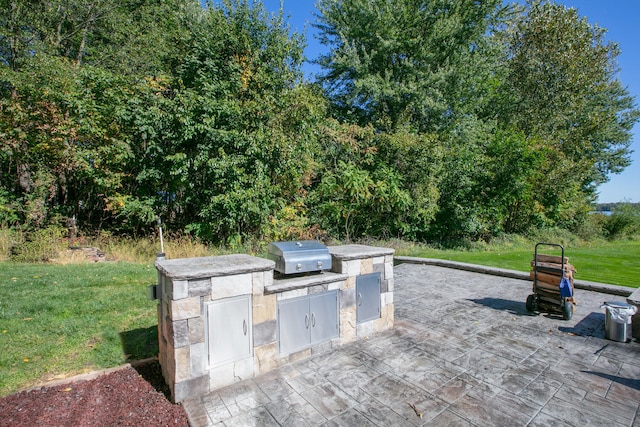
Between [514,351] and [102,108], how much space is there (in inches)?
415

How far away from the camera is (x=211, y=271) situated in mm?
2807

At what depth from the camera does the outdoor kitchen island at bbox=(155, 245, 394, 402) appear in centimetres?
274

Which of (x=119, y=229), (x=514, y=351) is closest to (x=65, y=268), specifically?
(x=119, y=229)

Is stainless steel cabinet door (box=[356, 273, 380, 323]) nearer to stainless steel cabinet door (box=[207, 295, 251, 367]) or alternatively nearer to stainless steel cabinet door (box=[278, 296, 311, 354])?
stainless steel cabinet door (box=[278, 296, 311, 354])

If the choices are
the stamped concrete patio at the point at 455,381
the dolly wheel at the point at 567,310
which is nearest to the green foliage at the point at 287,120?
the stamped concrete patio at the point at 455,381

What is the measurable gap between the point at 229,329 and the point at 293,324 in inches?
28.0

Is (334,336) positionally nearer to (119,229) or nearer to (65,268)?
(65,268)

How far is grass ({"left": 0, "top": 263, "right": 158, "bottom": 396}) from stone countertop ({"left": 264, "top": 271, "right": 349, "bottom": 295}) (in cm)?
159

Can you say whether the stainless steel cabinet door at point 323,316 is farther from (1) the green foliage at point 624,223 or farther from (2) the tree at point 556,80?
(1) the green foliage at point 624,223

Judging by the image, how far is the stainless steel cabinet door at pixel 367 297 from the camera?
156 inches

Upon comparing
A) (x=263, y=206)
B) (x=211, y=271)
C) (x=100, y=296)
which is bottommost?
(x=100, y=296)

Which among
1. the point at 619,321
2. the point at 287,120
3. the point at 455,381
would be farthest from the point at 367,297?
the point at 287,120

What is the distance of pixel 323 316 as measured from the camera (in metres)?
3.63

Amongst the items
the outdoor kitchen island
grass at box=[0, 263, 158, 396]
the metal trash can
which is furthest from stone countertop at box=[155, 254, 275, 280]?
the metal trash can
